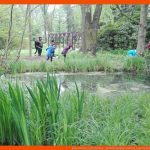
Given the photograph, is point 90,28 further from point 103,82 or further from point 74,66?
point 103,82

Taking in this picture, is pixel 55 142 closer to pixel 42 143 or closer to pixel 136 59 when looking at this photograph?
pixel 42 143

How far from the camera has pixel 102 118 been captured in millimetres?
4305

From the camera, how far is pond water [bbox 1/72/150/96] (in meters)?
8.93

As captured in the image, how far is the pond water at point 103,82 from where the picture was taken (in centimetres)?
893

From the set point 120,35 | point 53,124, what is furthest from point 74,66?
point 53,124

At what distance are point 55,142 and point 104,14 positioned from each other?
2540cm

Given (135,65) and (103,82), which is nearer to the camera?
(103,82)

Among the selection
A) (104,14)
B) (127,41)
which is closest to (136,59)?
(127,41)

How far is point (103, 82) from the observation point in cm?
1023

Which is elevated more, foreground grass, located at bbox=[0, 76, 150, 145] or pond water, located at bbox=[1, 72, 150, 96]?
foreground grass, located at bbox=[0, 76, 150, 145]

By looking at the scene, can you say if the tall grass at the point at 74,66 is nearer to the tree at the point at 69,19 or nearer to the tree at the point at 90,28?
the tree at the point at 90,28

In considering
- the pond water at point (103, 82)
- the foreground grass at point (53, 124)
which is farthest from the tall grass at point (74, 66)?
the foreground grass at point (53, 124)

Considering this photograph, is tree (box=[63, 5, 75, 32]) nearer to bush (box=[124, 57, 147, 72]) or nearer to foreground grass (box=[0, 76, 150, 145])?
bush (box=[124, 57, 147, 72])

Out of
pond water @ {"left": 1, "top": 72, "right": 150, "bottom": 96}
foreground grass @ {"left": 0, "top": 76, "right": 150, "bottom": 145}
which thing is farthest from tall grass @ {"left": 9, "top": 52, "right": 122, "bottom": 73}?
foreground grass @ {"left": 0, "top": 76, "right": 150, "bottom": 145}
